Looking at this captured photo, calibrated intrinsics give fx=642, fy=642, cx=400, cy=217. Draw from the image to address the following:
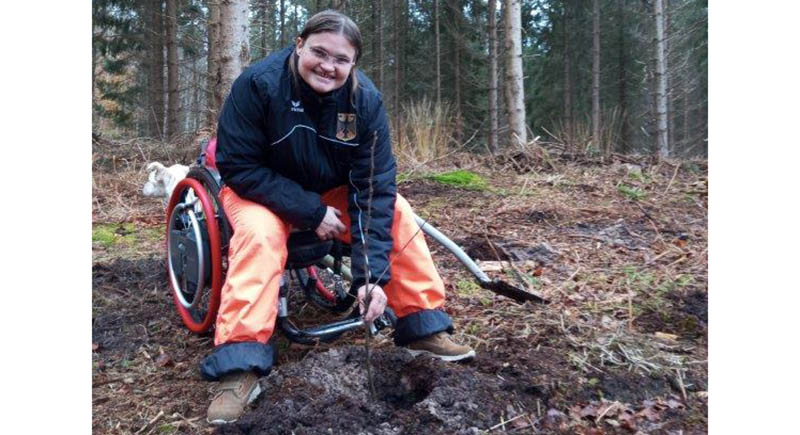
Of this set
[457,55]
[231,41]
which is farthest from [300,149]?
[457,55]

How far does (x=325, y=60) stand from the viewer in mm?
2283

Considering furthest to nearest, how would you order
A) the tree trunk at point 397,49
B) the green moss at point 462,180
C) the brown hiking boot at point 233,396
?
the tree trunk at point 397,49, the green moss at point 462,180, the brown hiking boot at point 233,396

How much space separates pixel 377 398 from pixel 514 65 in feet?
24.2

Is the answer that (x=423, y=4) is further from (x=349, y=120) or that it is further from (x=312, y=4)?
(x=349, y=120)

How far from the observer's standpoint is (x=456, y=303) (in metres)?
3.16

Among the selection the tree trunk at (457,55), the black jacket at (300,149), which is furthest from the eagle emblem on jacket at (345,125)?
the tree trunk at (457,55)

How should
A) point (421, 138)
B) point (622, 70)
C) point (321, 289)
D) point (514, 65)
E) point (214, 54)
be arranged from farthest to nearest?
point (622, 70) → point (514, 65) → point (421, 138) → point (214, 54) → point (321, 289)

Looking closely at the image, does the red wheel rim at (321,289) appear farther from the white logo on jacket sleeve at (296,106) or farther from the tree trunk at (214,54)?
the tree trunk at (214,54)

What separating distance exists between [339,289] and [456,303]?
602 mm

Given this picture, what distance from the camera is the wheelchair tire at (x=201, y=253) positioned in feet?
7.96

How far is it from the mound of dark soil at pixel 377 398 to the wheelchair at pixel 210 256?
9.5 inches

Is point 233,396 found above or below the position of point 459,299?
below

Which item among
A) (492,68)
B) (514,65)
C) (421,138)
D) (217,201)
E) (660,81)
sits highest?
(492,68)

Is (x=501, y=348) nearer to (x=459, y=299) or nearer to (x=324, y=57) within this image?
(x=459, y=299)
